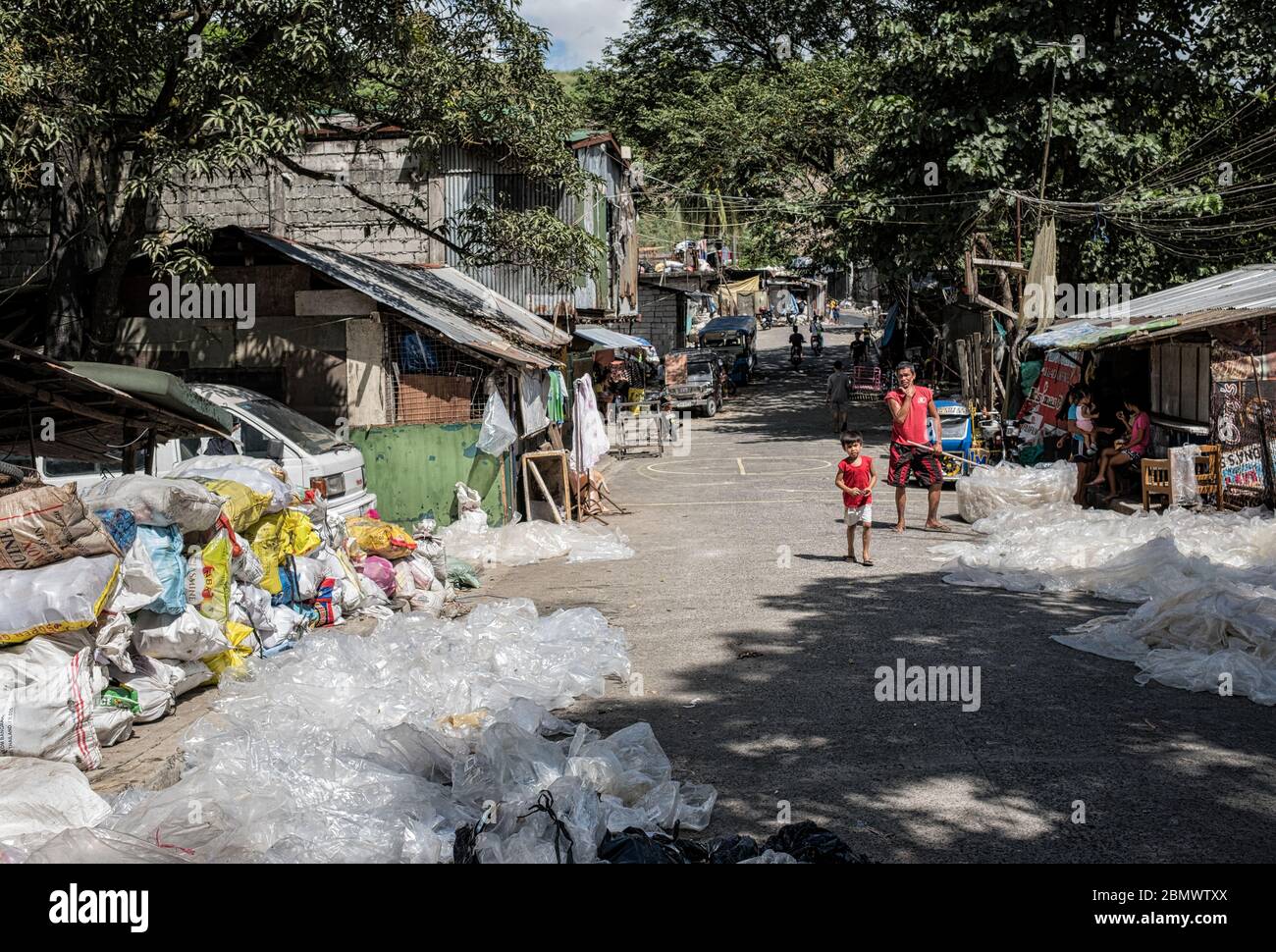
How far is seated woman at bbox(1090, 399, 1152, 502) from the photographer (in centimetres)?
1516

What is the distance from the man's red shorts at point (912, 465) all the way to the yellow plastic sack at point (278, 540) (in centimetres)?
705

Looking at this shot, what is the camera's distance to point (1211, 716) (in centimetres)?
661

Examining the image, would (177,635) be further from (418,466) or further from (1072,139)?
(1072,139)

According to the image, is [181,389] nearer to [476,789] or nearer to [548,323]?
[476,789]

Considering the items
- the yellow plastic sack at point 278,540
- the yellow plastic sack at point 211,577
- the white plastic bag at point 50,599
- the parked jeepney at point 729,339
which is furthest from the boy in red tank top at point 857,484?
the parked jeepney at point 729,339

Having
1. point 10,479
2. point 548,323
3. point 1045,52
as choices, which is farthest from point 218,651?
point 1045,52

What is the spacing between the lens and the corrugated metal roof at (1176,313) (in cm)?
1345

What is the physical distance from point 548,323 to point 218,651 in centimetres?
1299

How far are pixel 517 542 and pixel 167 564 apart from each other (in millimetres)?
6177

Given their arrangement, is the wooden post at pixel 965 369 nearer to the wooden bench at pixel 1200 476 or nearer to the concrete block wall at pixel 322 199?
the wooden bench at pixel 1200 476

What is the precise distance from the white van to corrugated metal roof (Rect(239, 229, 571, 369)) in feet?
6.98

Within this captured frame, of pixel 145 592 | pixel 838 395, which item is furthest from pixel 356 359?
pixel 838 395

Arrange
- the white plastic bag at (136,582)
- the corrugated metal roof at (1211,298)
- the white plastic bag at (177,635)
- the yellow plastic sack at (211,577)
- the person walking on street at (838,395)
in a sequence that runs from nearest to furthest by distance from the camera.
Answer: the white plastic bag at (136,582) < the white plastic bag at (177,635) < the yellow plastic sack at (211,577) < the corrugated metal roof at (1211,298) < the person walking on street at (838,395)
